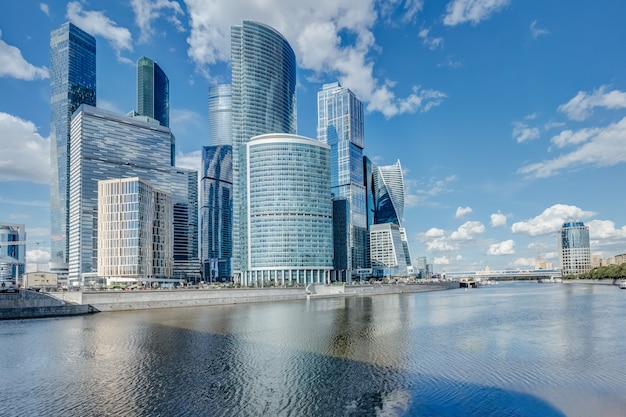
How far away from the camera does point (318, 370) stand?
44594 millimetres

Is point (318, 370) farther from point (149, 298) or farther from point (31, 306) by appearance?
point (149, 298)

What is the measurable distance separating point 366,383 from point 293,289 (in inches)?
5757

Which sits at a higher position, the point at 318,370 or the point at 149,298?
the point at 318,370

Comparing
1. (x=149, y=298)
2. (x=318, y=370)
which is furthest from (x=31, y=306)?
(x=318, y=370)

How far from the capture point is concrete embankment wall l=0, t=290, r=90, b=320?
97.6 m

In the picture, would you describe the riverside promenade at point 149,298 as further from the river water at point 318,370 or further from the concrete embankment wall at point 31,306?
the river water at point 318,370

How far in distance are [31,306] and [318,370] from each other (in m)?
86.8

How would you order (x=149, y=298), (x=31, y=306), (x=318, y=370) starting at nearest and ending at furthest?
(x=318, y=370), (x=31, y=306), (x=149, y=298)

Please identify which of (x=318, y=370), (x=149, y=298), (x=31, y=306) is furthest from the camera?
(x=149, y=298)

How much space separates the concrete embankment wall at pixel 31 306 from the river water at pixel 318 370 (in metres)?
25.2

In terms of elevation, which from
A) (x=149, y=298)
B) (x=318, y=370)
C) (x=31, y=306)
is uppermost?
(x=318, y=370)

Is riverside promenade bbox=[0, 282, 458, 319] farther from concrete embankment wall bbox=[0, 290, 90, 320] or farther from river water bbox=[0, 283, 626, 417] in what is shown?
river water bbox=[0, 283, 626, 417]

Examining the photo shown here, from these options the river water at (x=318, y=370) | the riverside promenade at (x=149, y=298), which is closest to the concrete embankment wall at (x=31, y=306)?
the riverside promenade at (x=149, y=298)

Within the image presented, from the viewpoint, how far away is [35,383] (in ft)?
135
